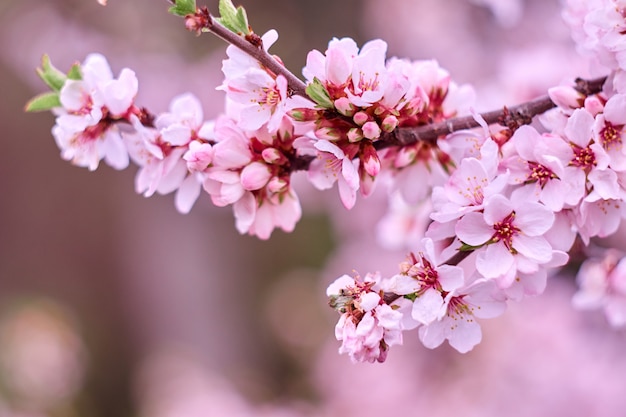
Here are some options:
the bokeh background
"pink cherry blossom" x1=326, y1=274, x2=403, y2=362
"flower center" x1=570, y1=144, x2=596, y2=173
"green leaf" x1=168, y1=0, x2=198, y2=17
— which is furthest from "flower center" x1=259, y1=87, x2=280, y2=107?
the bokeh background

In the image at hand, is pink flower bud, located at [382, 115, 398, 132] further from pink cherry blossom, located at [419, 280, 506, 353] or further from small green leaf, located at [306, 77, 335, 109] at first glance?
pink cherry blossom, located at [419, 280, 506, 353]

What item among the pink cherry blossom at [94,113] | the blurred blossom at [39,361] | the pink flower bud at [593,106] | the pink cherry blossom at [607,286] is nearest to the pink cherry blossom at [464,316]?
the pink flower bud at [593,106]

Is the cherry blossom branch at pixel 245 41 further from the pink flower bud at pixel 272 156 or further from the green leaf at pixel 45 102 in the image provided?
the green leaf at pixel 45 102

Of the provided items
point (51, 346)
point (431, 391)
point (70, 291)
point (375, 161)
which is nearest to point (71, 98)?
point (375, 161)

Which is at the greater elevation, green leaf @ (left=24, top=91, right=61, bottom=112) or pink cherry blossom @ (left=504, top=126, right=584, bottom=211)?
green leaf @ (left=24, top=91, right=61, bottom=112)

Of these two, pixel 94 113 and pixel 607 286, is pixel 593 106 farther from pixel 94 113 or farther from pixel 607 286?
pixel 94 113

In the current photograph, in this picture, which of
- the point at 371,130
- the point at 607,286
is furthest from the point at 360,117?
the point at 607,286
